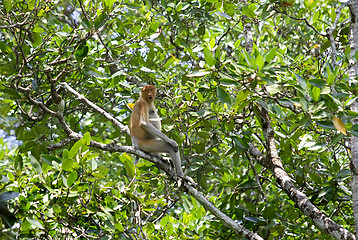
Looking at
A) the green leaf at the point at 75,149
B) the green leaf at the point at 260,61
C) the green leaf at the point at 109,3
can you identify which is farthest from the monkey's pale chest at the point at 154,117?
the green leaf at the point at 260,61

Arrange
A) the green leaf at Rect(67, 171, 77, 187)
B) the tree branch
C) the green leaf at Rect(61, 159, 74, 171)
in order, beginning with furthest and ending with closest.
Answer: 1. the tree branch
2. the green leaf at Rect(67, 171, 77, 187)
3. the green leaf at Rect(61, 159, 74, 171)

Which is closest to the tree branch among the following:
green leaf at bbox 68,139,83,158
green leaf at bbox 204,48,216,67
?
green leaf at bbox 68,139,83,158

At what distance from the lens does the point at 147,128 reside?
5.07 m

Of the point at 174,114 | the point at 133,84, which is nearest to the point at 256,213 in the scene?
the point at 174,114

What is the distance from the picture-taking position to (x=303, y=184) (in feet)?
13.3

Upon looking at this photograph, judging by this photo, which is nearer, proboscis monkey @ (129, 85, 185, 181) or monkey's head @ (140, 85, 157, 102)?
proboscis monkey @ (129, 85, 185, 181)

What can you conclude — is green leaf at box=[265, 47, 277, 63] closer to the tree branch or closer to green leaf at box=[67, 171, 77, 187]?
the tree branch

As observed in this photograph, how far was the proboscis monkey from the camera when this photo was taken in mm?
4820

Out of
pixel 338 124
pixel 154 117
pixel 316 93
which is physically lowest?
pixel 338 124

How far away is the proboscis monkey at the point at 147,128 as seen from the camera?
482cm

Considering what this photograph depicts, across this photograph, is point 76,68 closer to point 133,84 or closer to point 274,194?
point 133,84

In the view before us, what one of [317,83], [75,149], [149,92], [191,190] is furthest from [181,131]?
[317,83]

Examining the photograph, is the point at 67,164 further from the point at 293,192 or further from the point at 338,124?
the point at 293,192

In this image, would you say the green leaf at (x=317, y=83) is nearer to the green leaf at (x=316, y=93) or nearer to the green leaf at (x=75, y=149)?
the green leaf at (x=316, y=93)
